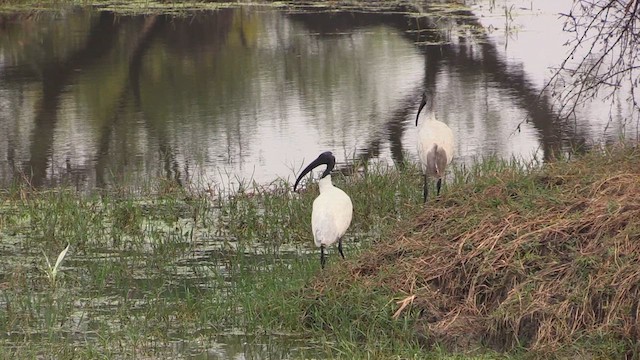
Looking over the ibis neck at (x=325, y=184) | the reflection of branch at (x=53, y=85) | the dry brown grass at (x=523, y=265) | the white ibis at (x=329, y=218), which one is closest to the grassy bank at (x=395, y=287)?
the dry brown grass at (x=523, y=265)

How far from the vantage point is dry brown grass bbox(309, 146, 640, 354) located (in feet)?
19.3

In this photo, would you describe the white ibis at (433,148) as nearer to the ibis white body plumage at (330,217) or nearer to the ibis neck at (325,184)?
the ibis neck at (325,184)

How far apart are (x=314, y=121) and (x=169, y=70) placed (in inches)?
163

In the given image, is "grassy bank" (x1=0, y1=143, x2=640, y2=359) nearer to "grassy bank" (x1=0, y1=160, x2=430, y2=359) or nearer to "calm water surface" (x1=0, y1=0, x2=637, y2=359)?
"grassy bank" (x1=0, y1=160, x2=430, y2=359)

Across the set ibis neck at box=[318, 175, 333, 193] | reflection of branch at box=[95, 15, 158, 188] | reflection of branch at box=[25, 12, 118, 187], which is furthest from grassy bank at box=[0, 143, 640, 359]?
reflection of branch at box=[95, 15, 158, 188]

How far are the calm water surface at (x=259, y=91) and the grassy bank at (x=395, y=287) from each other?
270cm

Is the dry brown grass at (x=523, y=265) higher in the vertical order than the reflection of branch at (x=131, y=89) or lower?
higher

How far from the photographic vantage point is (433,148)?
8.73 metres

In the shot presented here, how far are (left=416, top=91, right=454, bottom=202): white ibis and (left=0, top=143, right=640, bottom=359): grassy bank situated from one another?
75 cm

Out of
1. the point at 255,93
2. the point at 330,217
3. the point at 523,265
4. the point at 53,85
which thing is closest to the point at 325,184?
the point at 330,217

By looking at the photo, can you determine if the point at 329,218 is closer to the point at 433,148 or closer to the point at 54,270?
the point at 54,270

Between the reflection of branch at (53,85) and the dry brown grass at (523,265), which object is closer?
the dry brown grass at (523,265)

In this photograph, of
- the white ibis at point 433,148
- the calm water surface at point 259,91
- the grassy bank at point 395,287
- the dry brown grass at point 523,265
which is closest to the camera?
the dry brown grass at point 523,265

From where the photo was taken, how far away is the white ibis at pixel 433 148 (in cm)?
868
